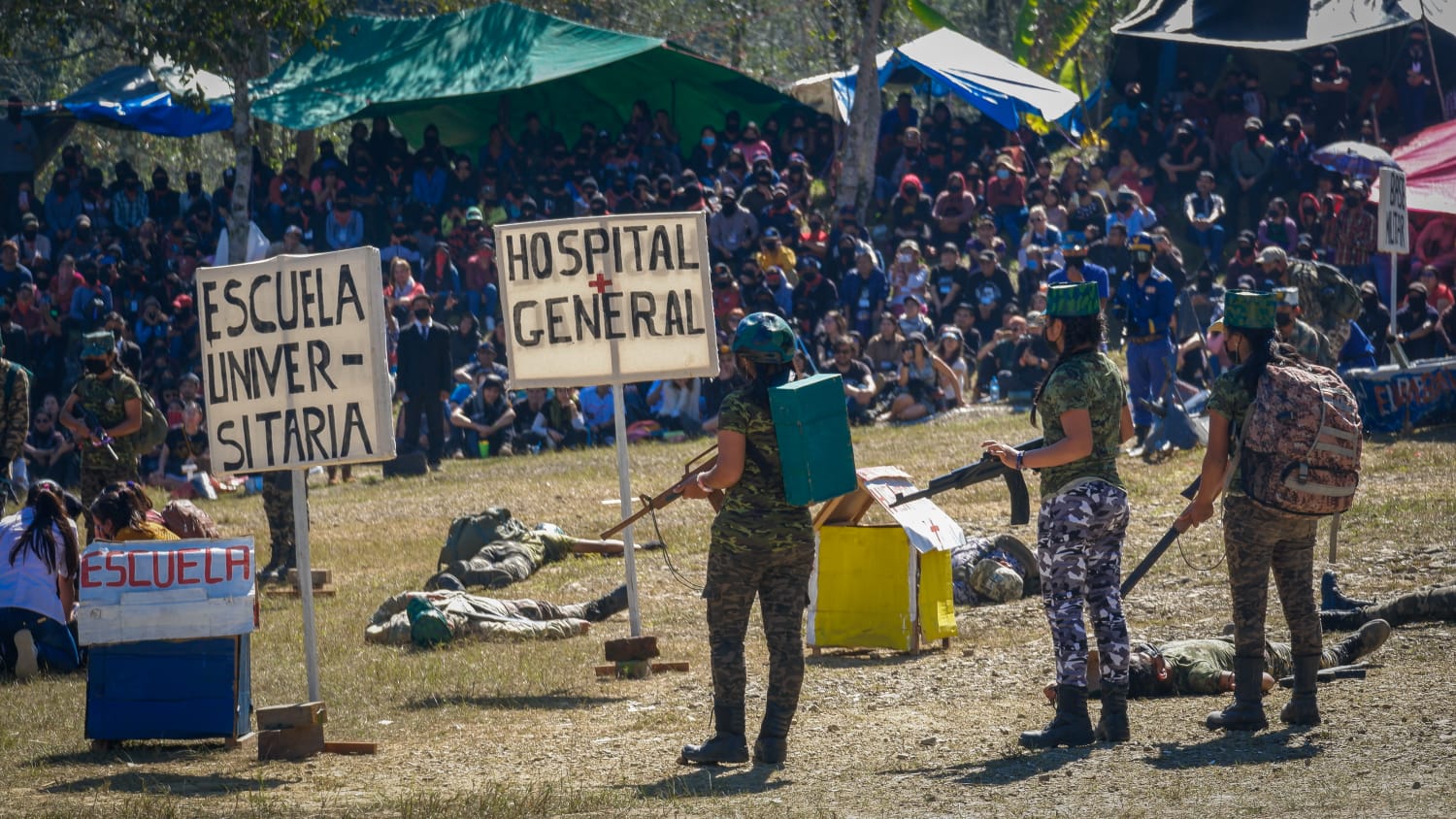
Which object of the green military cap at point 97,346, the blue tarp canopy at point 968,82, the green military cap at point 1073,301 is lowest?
the green military cap at point 1073,301

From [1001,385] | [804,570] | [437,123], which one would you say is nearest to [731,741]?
[804,570]

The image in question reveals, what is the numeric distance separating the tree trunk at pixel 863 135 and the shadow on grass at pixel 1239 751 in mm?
19164

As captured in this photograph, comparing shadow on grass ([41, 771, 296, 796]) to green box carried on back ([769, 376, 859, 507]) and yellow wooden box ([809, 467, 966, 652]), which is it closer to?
green box carried on back ([769, 376, 859, 507])

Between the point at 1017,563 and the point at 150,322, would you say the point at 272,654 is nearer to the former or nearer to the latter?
the point at 1017,563

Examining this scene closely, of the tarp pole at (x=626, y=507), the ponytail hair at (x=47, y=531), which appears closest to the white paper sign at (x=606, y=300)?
the tarp pole at (x=626, y=507)

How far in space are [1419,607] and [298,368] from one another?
20.4 ft

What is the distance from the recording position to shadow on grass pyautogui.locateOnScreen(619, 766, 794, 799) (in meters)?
7.48

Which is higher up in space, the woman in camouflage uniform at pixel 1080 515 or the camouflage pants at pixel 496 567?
the woman in camouflage uniform at pixel 1080 515

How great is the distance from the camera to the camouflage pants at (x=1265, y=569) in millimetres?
7832

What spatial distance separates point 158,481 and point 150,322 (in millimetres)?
4023

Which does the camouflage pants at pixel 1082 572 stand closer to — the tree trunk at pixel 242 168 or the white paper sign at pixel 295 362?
the white paper sign at pixel 295 362

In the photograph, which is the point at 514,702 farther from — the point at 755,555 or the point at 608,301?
the point at 755,555

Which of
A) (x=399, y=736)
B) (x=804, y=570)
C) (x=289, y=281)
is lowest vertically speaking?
(x=399, y=736)

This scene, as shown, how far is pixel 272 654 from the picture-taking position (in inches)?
468
